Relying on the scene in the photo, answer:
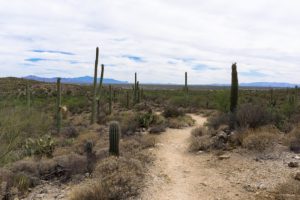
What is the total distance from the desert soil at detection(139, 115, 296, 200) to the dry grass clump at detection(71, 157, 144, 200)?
12.1 inches

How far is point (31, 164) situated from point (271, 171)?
6731 mm

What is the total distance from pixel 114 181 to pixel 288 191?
377 centimetres

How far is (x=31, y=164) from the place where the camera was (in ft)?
34.2

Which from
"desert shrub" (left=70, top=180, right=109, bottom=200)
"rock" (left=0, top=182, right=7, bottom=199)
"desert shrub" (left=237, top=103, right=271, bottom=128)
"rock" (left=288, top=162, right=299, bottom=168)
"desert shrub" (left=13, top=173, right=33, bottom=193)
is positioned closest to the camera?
"desert shrub" (left=70, top=180, right=109, bottom=200)

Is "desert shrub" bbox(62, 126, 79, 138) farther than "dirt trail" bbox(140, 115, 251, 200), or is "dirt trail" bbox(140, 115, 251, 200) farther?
"desert shrub" bbox(62, 126, 79, 138)

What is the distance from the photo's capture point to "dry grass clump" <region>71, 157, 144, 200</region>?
758 cm

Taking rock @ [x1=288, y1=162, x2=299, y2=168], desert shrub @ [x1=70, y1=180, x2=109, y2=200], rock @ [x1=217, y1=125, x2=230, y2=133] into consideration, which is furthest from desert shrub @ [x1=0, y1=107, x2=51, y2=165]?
rock @ [x1=288, y1=162, x2=299, y2=168]

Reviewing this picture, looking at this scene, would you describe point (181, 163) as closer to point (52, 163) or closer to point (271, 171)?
point (271, 171)

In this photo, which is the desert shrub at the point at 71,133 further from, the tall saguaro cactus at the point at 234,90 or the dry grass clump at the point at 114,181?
the dry grass clump at the point at 114,181

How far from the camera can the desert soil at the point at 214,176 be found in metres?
7.79

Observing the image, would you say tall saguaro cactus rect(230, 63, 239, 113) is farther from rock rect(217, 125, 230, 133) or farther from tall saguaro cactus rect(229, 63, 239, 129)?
rock rect(217, 125, 230, 133)

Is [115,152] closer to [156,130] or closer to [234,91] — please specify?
[156,130]

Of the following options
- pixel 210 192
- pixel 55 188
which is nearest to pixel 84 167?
pixel 55 188

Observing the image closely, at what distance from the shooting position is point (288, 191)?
23.9ft
